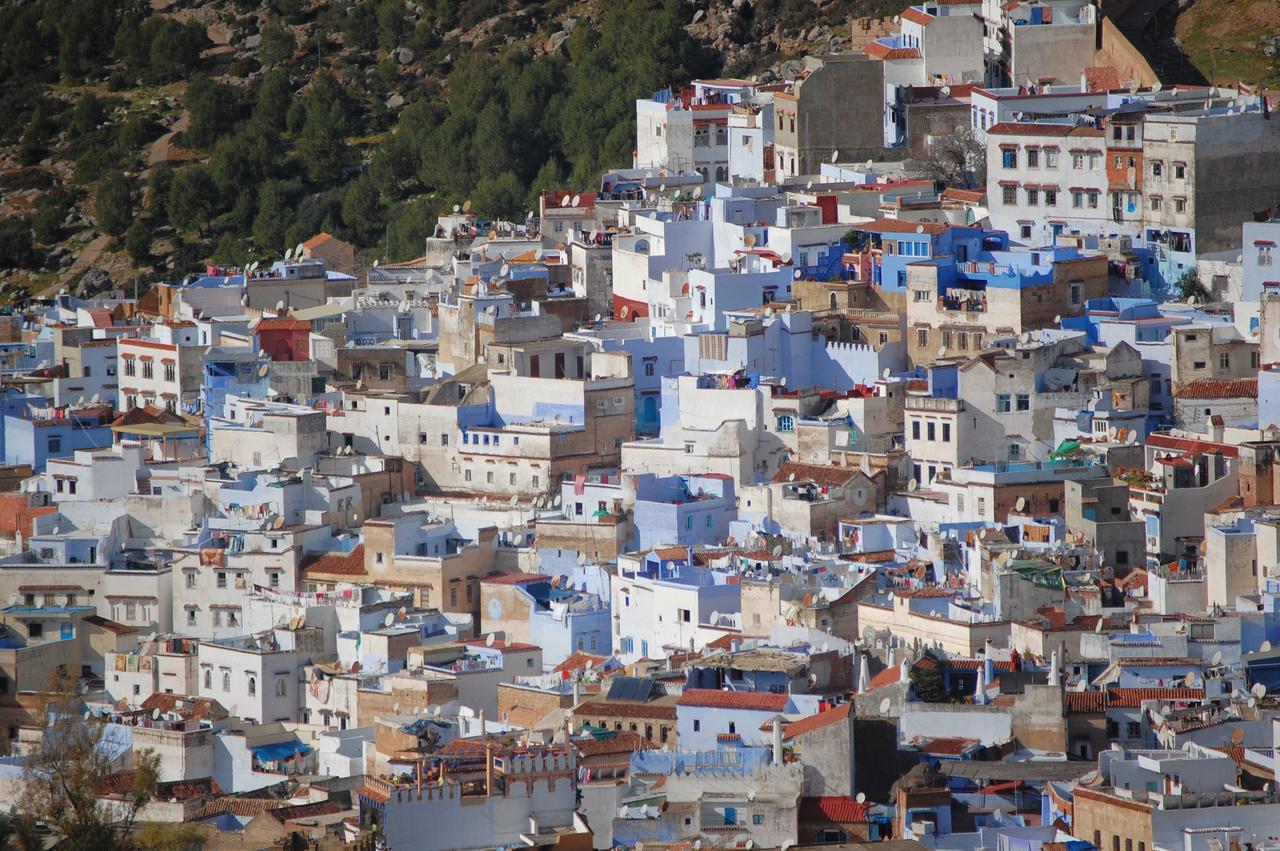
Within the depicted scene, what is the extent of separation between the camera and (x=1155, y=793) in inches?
1205

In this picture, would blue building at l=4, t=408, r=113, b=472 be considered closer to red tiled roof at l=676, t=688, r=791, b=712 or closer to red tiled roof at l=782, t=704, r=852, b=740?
red tiled roof at l=676, t=688, r=791, b=712

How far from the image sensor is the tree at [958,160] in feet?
186

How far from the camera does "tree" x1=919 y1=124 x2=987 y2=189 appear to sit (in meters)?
56.8

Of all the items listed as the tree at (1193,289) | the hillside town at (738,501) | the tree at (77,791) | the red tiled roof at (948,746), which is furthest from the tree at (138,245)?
the red tiled roof at (948,746)

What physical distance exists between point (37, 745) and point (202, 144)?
50.1 m

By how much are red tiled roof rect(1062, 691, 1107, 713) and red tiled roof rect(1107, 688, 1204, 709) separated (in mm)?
106

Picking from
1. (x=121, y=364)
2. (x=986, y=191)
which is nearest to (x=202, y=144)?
(x=121, y=364)

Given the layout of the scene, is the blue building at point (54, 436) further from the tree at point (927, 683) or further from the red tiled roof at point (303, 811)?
the tree at point (927, 683)

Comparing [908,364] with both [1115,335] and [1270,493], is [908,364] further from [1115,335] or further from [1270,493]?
[1270,493]

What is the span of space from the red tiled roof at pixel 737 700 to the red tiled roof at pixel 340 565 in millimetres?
10723

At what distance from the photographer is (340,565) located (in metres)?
46.4

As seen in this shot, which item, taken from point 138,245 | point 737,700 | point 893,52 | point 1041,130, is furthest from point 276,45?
point 737,700

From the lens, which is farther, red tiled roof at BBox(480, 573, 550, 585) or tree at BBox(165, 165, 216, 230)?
tree at BBox(165, 165, 216, 230)

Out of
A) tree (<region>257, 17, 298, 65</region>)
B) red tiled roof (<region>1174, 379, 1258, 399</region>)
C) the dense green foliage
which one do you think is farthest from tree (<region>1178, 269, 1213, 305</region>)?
tree (<region>257, 17, 298, 65</region>)
